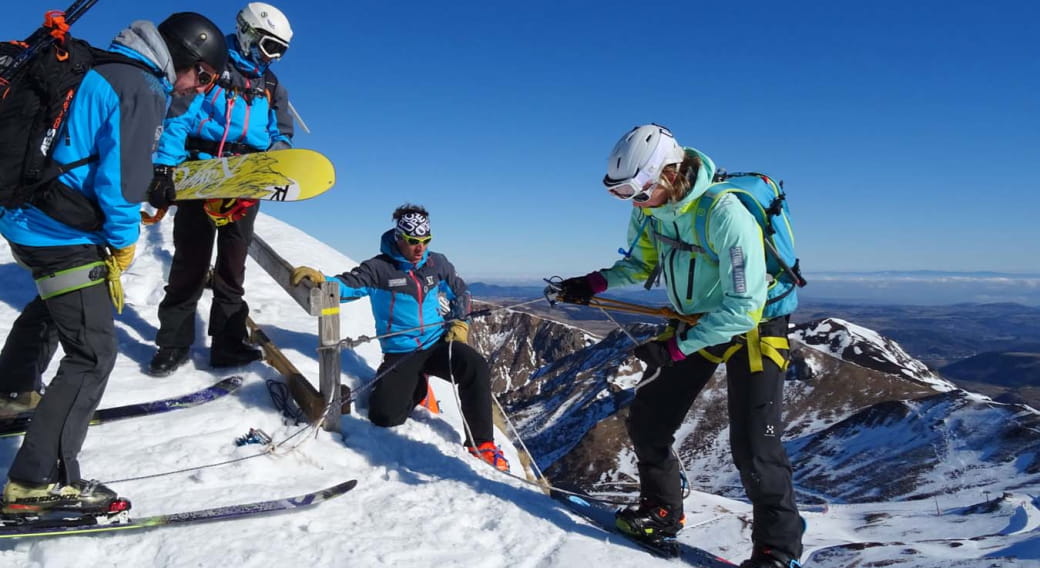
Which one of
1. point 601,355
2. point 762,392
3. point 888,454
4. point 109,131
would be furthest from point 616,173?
point 601,355

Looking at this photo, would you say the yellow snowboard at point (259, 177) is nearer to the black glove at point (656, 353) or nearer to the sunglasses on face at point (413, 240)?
the sunglasses on face at point (413, 240)

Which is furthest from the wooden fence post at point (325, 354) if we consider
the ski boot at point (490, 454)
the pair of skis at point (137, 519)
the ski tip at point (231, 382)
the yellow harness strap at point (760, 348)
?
the yellow harness strap at point (760, 348)

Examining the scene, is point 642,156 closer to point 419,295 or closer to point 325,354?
point 419,295

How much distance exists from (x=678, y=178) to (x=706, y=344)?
4.17 ft

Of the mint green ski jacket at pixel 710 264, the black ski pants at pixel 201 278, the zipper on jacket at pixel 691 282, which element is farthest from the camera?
the black ski pants at pixel 201 278

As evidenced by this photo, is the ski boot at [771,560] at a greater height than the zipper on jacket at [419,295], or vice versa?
the zipper on jacket at [419,295]

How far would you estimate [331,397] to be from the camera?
5941mm

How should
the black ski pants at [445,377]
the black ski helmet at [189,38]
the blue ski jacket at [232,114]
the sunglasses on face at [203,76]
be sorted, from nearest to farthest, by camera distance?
the black ski helmet at [189,38], the sunglasses on face at [203,76], the blue ski jacket at [232,114], the black ski pants at [445,377]

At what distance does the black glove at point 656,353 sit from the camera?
4578mm

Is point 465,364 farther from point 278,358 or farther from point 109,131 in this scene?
point 109,131

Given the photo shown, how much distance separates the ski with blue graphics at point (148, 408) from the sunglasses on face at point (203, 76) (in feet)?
9.99

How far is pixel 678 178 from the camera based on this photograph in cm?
449

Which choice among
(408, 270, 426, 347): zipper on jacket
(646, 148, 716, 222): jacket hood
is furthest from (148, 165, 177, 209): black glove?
(646, 148, 716, 222): jacket hood

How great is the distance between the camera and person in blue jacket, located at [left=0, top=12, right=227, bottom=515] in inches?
145
